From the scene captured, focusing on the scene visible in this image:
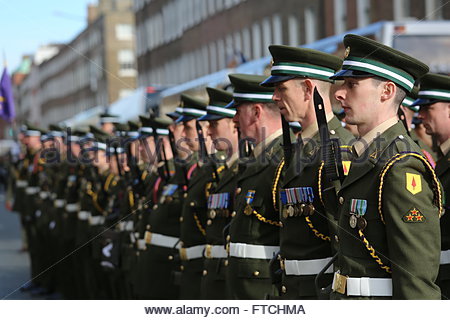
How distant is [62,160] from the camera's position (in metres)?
13.9

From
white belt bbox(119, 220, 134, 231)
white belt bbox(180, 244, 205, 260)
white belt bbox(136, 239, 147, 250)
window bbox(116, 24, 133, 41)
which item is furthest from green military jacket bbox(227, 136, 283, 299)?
window bbox(116, 24, 133, 41)

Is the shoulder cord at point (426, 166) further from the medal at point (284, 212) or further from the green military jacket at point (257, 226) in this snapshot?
the green military jacket at point (257, 226)

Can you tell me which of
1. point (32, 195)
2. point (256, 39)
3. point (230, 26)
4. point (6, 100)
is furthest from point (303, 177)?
point (230, 26)

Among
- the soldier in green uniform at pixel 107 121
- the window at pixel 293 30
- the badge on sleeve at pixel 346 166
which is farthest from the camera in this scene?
the window at pixel 293 30

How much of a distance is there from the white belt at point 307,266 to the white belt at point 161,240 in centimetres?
294

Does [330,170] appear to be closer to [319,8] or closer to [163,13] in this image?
[319,8]

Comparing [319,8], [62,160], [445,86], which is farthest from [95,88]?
[445,86]

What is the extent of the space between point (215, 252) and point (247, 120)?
0.98 metres

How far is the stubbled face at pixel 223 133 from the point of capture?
6398 millimetres

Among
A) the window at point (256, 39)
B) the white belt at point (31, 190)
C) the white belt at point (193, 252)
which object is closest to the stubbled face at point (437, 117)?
the white belt at point (193, 252)

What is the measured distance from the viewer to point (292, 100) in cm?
477

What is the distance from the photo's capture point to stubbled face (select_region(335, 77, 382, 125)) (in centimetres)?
396

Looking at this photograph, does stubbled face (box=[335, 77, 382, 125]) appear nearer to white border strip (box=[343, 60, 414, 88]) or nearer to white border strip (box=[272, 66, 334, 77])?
white border strip (box=[343, 60, 414, 88])
